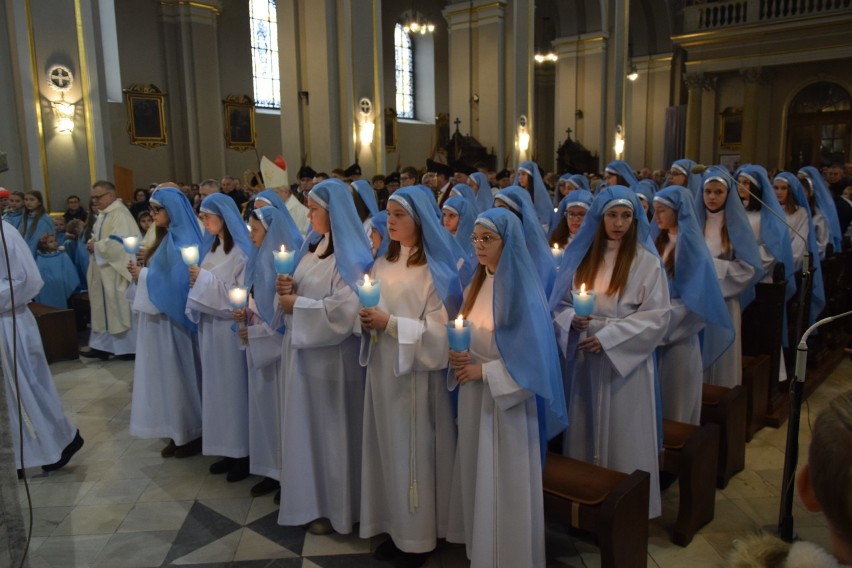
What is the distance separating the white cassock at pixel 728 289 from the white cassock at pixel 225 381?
336 centimetres

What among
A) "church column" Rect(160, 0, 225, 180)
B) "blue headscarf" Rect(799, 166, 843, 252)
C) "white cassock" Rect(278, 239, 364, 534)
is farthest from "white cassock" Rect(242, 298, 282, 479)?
"church column" Rect(160, 0, 225, 180)

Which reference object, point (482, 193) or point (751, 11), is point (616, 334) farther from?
point (751, 11)

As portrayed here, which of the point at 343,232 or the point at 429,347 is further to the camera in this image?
the point at 343,232

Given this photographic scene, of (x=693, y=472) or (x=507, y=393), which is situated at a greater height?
(x=507, y=393)

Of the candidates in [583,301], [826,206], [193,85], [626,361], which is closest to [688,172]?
[826,206]

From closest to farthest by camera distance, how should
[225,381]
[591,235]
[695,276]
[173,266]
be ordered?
[591,235]
[695,276]
[225,381]
[173,266]

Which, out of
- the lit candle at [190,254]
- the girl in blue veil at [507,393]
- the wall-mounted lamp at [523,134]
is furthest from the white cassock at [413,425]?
the wall-mounted lamp at [523,134]

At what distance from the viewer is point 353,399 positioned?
3.93 metres

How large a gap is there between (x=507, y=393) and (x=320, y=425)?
137 centimetres

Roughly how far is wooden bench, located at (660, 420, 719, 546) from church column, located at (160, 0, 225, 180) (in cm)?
1484

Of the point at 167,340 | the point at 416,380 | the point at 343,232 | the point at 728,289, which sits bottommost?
the point at 167,340

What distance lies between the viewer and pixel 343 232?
3713 mm

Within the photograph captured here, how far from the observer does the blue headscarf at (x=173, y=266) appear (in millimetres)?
4879

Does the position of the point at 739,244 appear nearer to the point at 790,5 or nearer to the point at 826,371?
the point at 826,371
